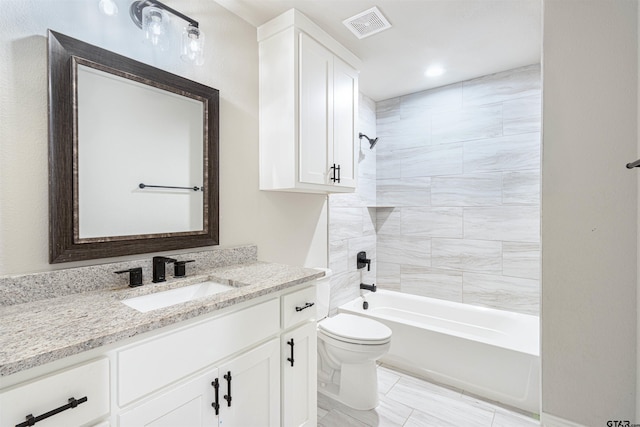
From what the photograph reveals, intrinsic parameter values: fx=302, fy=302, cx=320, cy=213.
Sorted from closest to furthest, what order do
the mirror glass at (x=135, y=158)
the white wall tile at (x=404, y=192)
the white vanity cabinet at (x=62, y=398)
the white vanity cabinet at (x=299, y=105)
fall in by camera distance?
the white vanity cabinet at (x=62, y=398) → the mirror glass at (x=135, y=158) → the white vanity cabinet at (x=299, y=105) → the white wall tile at (x=404, y=192)

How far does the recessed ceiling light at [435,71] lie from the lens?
2.52 metres

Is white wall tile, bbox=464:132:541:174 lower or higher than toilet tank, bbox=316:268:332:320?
higher

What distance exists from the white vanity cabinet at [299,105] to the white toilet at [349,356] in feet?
2.66

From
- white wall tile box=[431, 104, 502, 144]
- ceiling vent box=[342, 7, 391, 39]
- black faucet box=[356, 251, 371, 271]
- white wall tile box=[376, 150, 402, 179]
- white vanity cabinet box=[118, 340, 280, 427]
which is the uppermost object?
ceiling vent box=[342, 7, 391, 39]

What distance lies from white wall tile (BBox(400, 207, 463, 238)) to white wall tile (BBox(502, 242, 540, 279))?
409 millimetres

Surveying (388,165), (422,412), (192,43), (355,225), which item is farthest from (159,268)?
(388,165)

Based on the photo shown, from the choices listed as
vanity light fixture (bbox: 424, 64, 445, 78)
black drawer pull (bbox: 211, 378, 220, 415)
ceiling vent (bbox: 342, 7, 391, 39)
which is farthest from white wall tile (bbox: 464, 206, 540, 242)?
black drawer pull (bbox: 211, 378, 220, 415)

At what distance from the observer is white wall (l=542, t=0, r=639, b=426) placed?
45.3 inches

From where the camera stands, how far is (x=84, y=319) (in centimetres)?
91

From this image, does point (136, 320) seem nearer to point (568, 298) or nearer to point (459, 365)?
point (568, 298)

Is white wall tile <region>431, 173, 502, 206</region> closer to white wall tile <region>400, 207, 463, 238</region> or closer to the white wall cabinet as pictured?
white wall tile <region>400, 207, 463, 238</region>

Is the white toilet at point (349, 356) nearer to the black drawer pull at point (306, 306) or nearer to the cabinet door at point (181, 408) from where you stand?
the black drawer pull at point (306, 306)

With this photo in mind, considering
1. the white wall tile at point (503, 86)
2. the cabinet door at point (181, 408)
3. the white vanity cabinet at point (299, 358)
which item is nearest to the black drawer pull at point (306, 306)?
the white vanity cabinet at point (299, 358)

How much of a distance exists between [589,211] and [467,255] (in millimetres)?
1651
